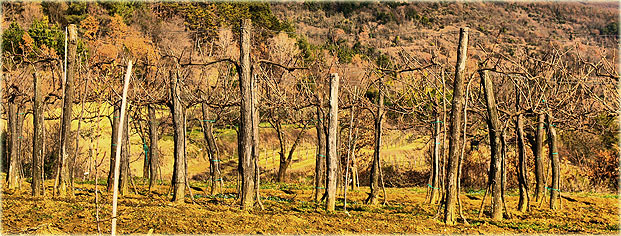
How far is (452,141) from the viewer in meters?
9.56

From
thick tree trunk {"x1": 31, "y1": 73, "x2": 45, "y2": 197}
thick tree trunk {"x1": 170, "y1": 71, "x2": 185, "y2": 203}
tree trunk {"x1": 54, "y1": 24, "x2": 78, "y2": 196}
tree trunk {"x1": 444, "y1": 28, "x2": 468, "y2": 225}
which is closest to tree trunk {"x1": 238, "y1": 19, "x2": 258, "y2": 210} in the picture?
thick tree trunk {"x1": 170, "y1": 71, "x2": 185, "y2": 203}

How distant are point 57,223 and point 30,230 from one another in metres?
0.57

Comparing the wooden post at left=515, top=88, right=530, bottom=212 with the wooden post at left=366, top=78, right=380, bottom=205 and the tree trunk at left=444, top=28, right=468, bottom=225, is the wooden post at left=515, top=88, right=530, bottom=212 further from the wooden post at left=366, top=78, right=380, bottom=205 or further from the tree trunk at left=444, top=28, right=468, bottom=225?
the wooden post at left=366, top=78, right=380, bottom=205

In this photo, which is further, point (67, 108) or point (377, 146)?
point (377, 146)

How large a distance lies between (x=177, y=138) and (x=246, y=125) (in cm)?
228

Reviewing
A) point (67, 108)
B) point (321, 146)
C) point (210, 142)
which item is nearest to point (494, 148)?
point (321, 146)

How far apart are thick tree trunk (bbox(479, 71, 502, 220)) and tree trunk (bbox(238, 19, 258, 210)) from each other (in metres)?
4.34

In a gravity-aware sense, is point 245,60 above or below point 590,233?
above

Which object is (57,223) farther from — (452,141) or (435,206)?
(435,206)

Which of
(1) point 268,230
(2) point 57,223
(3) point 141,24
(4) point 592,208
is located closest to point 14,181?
(2) point 57,223

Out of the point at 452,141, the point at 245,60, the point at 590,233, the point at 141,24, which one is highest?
the point at 141,24

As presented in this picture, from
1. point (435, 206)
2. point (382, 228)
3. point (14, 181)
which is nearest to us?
point (382, 228)

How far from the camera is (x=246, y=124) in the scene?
1037cm

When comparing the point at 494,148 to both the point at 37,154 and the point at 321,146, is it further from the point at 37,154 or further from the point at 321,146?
the point at 37,154
